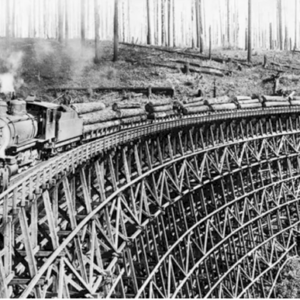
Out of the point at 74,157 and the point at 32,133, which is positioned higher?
the point at 32,133

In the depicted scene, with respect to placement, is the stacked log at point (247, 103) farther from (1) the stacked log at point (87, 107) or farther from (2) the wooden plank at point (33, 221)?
(2) the wooden plank at point (33, 221)

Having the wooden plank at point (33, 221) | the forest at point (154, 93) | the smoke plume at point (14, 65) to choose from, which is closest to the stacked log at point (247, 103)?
the forest at point (154, 93)

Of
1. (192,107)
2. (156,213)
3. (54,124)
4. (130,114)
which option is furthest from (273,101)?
(54,124)

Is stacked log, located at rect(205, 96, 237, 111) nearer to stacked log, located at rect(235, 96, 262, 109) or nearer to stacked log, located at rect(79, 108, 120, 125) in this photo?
stacked log, located at rect(235, 96, 262, 109)

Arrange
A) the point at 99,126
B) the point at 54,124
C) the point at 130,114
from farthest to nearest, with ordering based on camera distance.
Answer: the point at 130,114, the point at 99,126, the point at 54,124

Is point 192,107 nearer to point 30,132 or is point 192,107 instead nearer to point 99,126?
point 99,126

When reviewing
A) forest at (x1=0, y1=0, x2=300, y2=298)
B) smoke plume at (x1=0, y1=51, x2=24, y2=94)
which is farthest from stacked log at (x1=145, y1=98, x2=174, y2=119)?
smoke plume at (x1=0, y1=51, x2=24, y2=94)
